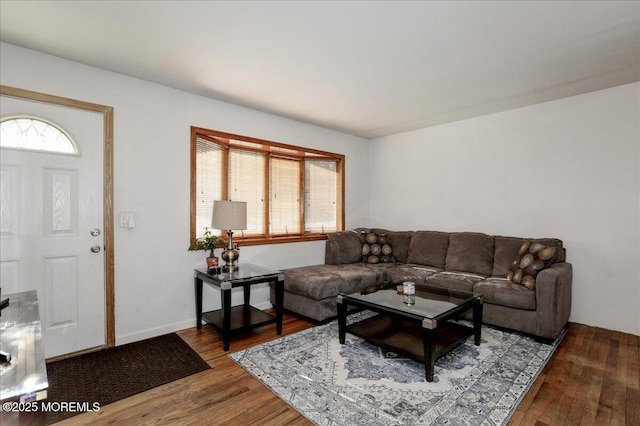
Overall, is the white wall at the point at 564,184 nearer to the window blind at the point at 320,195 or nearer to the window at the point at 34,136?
the window blind at the point at 320,195

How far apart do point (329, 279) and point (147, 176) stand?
2149mm

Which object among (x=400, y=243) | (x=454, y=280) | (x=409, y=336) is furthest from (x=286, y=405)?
(x=400, y=243)

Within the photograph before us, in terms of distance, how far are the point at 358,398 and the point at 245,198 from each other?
2727mm

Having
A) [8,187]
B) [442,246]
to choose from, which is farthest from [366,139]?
[8,187]

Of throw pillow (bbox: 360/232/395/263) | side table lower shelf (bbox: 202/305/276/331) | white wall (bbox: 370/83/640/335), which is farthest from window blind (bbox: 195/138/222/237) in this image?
white wall (bbox: 370/83/640/335)

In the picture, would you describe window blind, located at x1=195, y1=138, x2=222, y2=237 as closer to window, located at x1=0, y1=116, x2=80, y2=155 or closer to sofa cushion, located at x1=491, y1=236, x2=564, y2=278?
window, located at x1=0, y1=116, x2=80, y2=155

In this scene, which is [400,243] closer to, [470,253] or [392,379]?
[470,253]

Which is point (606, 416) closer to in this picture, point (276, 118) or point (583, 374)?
point (583, 374)

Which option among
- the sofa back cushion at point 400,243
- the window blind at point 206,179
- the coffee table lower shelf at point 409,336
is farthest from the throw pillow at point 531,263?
the window blind at point 206,179

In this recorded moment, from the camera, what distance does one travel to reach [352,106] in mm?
3920

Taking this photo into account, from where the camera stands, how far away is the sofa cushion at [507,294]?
9.98 feet

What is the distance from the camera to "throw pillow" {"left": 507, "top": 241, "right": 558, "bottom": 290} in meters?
3.13

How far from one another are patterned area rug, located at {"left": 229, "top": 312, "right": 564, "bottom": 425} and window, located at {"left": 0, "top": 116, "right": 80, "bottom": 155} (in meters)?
2.31

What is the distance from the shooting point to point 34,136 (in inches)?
103
